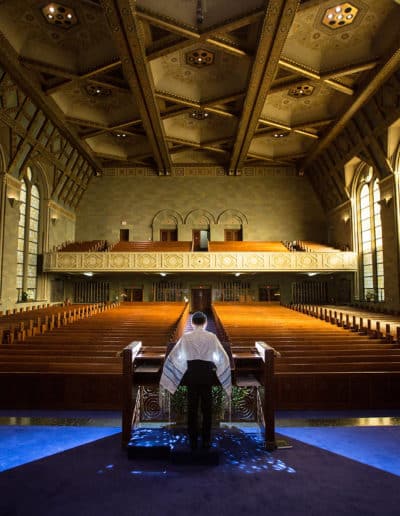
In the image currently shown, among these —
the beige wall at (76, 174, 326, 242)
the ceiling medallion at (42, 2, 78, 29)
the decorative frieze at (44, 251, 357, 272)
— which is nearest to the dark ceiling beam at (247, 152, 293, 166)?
the beige wall at (76, 174, 326, 242)

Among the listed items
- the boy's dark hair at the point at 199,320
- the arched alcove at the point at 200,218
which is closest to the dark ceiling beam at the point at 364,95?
the arched alcove at the point at 200,218

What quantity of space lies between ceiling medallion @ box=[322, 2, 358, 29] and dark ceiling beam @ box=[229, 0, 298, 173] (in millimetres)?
1818

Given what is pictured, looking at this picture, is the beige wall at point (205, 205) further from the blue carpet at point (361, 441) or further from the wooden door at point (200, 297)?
the blue carpet at point (361, 441)

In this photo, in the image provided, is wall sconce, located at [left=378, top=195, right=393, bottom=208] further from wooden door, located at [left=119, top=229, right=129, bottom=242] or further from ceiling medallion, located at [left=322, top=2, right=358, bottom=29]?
wooden door, located at [left=119, top=229, right=129, bottom=242]

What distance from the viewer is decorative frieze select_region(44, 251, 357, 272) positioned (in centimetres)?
1650

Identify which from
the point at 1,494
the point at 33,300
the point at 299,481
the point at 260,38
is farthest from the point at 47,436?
the point at 33,300

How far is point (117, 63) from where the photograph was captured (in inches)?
423

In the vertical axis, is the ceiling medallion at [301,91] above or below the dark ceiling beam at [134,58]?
above

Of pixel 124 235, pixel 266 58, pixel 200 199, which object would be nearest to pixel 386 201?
pixel 266 58

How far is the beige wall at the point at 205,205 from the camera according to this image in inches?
813

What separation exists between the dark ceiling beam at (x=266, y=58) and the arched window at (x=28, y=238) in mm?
9793

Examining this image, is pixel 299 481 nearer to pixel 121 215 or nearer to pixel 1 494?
pixel 1 494

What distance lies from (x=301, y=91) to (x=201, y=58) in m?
4.53

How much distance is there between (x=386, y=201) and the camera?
1326 centimetres
